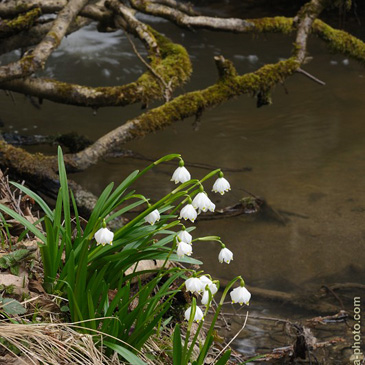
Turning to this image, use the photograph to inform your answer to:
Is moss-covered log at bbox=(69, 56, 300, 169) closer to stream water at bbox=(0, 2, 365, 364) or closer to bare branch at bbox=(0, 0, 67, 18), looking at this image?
stream water at bbox=(0, 2, 365, 364)

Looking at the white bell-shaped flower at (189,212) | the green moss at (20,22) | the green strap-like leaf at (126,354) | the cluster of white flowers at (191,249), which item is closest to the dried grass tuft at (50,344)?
the green strap-like leaf at (126,354)

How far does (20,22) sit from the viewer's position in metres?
6.37

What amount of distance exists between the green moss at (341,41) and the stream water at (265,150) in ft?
1.98

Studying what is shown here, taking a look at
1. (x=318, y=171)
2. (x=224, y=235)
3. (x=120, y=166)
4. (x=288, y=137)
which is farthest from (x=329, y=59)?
(x=224, y=235)

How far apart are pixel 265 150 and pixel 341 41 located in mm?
1446

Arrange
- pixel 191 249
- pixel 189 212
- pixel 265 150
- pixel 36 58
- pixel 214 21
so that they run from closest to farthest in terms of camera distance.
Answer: pixel 191 249, pixel 189 212, pixel 36 58, pixel 214 21, pixel 265 150

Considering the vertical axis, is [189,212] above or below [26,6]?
above

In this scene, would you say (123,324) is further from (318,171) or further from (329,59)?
(329,59)

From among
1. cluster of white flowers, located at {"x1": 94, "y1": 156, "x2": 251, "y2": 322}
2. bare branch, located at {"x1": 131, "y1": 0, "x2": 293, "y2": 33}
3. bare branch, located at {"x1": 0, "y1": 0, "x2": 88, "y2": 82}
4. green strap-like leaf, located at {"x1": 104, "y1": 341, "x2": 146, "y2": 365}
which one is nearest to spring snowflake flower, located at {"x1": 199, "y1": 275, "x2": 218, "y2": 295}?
cluster of white flowers, located at {"x1": 94, "y1": 156, "x2": 251, "y2": 322}

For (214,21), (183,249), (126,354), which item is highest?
(183,249)

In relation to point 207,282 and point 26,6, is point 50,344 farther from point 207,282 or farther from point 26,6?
point 26,6

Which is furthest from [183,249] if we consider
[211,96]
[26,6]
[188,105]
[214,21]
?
[26,6]

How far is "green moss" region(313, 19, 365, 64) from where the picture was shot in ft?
21.1

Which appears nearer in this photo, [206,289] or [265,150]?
[206,289]
